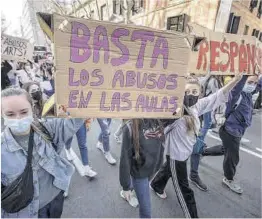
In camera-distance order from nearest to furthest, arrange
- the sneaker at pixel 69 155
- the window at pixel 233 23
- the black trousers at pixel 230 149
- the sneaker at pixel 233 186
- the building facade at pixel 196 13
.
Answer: the black trousers at pixel 230 149, the sneaker at pixel 233 186, the sneaker at pixel 69 155, the building facade at pixel 196 13, the window at pixel 233 23

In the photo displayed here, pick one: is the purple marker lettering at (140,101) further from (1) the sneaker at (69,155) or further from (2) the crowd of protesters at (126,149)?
(1) the sneaker at (69,155)

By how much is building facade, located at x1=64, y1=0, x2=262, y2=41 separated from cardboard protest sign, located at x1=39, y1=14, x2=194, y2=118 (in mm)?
7579

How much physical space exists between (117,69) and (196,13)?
449 inches

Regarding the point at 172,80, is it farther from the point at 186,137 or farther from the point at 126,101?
the point at 186,137

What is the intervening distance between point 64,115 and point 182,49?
36.1 inches

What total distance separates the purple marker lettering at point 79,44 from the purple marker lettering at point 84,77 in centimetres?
7

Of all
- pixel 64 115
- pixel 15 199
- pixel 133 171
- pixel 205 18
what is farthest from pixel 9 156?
pixel 205 18

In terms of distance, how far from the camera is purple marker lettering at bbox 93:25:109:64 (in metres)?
1.46

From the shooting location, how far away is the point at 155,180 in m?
3.26

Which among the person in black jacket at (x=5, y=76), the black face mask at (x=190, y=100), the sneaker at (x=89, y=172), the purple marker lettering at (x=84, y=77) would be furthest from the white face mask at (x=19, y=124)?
the person in black jacket at (x=5, y=76)

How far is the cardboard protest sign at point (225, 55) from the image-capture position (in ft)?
7.00

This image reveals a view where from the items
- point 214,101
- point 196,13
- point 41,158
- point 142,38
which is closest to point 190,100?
point 214,101

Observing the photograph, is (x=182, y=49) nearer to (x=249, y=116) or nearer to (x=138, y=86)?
(x=138, y=86)

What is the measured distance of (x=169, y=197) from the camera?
3.30m
